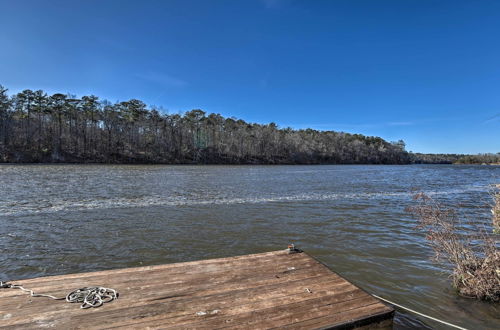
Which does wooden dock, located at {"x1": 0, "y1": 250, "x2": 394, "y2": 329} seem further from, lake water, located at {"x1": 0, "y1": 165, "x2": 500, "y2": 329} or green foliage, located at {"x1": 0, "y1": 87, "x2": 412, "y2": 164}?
green foliage, located at {"x1": 0, "y1": 87, "x2": 412, "y2": 164}

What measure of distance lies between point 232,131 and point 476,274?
104485 millimetres

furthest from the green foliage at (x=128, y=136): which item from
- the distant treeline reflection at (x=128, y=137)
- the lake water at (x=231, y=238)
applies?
the lake water at (x=231, y=238)

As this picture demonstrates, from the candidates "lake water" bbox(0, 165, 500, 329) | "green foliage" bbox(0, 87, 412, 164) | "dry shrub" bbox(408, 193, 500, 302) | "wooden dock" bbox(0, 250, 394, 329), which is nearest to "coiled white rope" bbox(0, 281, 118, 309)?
"wooden dock" bbox(0, 250, 394, 329)

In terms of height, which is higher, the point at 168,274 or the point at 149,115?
the point at 149,115

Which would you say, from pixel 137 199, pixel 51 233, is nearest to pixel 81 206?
pixel 137 199

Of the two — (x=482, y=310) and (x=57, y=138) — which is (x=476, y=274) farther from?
(x=57, y=138)

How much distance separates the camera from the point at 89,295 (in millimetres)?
3848

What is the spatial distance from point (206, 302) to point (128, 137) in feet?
297

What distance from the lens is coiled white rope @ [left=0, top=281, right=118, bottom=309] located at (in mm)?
3688

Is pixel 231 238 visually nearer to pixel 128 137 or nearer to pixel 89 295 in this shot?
pixel 89 295

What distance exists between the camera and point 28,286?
4125 mm

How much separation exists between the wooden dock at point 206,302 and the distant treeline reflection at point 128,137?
75887mm

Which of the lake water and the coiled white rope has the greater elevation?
the coiled white rope

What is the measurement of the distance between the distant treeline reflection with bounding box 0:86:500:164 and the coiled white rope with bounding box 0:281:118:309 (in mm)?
75671
